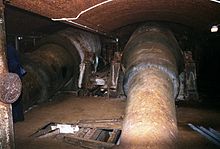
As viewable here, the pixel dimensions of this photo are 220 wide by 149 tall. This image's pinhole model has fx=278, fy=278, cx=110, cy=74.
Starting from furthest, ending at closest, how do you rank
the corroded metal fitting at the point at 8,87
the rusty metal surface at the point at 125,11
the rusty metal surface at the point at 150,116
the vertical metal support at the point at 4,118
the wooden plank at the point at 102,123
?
the wooden plank at the point at 102,123, the rusty metal surface at the point at 125,11, the rusty metal surface at the point at 150,116, the vertical metal support at the point at 4,118, the corroded metal fitting at the point at 8,87

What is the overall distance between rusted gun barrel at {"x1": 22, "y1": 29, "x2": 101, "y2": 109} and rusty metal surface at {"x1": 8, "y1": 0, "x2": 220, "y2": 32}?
52.8 inches

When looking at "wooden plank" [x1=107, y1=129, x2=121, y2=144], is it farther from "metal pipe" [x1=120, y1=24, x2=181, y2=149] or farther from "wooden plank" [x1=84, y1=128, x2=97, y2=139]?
"metal pipe" [x1=120, y1=24, x2=181, y2=149]

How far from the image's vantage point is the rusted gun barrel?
5.96 metres

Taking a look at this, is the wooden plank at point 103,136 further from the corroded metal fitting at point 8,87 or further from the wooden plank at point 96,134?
the corroded metal fitting at point 8,87

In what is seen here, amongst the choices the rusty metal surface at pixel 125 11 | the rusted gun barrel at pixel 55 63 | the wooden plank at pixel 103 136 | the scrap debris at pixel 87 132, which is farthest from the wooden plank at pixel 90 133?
the rusty metal surface at pixel 125 11

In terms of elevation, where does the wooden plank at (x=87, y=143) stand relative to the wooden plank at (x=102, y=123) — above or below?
below

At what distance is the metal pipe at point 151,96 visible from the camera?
2645 millimetres

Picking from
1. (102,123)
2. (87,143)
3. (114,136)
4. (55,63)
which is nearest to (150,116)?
(87,143)

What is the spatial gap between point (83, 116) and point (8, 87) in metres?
3.47

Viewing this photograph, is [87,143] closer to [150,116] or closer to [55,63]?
[150,116]

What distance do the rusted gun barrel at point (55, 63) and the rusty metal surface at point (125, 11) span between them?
1340 millimetres

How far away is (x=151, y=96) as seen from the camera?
3.24 meters

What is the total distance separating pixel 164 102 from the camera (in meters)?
3.21

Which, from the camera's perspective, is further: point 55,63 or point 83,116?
point 55,63
